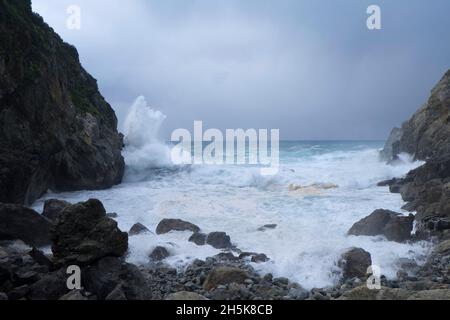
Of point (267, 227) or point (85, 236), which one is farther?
point (267, 227)

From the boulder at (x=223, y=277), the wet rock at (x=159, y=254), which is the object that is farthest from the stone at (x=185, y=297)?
the wet rock at (x=159, y=254)

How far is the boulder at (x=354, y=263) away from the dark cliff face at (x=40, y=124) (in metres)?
9.83

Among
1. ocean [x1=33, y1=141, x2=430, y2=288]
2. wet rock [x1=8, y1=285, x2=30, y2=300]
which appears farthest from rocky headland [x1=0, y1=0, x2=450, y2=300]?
ocean [x1=33, y1=141, x2=430, y2=288]

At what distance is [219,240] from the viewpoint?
36.7 feet

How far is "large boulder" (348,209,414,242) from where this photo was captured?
1091 centimetres

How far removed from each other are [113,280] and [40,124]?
10.1 m

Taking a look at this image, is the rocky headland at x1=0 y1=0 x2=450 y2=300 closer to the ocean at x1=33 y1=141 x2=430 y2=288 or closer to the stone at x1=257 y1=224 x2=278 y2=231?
the stone at x1=257 y1=224 x2=278 y2=231

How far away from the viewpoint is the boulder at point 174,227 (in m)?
12.5

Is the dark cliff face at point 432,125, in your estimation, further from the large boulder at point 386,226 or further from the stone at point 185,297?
the stone at point 185,297

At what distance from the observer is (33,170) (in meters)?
13.3

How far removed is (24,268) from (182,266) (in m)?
3.53

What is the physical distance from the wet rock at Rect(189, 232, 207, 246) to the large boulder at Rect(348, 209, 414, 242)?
4.31 meters

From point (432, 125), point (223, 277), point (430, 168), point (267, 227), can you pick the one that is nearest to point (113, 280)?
point (223, 277)

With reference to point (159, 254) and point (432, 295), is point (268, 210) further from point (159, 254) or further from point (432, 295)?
point (432, 295)
